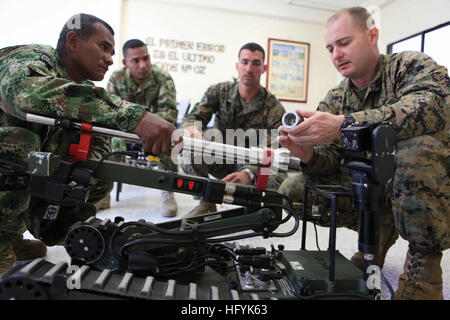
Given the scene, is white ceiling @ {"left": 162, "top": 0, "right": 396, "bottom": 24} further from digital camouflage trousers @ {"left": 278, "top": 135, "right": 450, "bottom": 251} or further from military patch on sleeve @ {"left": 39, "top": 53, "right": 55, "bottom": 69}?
digital camouflage trousers @ {"left": 278, "top": 135, "right": 450, "bottom": 251}

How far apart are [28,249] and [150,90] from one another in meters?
1.73

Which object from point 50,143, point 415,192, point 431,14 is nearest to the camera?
point 415,192

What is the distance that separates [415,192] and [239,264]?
60cm

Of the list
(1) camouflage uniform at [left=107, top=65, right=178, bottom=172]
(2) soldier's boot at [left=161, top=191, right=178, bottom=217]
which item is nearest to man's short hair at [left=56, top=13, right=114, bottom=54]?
(2) soldier's boot at [left=161, top=191, right=178, bottom=217]

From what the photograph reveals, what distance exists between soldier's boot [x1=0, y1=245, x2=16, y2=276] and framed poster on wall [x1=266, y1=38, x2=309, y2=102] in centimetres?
415

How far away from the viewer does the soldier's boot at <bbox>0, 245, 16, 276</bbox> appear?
3.34ft

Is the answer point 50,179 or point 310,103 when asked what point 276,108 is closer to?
point 50,179

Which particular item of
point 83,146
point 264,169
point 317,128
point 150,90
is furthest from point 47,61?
point 150,90

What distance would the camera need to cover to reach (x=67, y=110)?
0.87 metres

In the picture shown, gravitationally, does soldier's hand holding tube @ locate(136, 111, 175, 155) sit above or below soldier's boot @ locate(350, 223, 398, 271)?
above

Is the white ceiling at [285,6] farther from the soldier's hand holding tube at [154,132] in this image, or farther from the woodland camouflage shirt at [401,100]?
the soldier's hand holding tube at [154,132]

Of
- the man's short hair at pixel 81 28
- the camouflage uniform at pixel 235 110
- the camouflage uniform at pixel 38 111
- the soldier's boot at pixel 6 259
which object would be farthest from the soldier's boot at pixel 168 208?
the man's short hair at pixel 81 28
